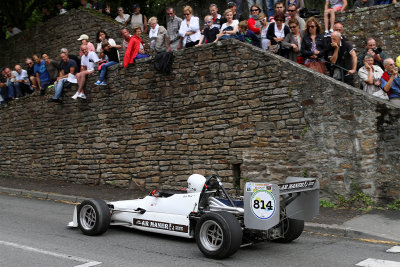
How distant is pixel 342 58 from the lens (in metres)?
11.4

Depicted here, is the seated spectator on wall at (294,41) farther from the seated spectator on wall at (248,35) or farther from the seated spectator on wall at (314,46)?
the seated spectator on wall at (248,35)

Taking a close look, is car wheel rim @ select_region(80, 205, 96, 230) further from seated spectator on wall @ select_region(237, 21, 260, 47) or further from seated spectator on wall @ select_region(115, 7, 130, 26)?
seated spectator on wall @ select_region(115, 7, 130, 26)

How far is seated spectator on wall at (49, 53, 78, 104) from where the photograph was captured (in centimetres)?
1575

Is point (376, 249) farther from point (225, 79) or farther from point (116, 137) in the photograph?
point (116, 137)

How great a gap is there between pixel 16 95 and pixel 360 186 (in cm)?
1389

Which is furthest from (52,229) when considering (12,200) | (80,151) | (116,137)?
(80,151)

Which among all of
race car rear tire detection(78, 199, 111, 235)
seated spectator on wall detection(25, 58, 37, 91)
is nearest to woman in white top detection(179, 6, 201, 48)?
race car rear tire detection(78, 199, 111, 235)

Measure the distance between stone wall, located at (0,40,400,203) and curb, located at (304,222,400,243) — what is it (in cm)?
168

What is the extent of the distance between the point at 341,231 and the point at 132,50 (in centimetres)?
818

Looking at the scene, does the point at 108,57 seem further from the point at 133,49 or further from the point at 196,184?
the point at 196,184

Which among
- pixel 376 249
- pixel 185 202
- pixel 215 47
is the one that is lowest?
pixel 376 249

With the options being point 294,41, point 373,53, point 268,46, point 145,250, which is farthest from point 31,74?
point 145,250

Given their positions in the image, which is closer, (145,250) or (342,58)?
(145,250)

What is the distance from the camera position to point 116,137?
47.4 ft
